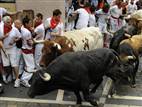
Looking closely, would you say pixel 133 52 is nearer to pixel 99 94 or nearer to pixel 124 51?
pixel 124 51

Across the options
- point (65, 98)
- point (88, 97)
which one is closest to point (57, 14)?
point (65, 98)

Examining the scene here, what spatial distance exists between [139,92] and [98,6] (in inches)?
294

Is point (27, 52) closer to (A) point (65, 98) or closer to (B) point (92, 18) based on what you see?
(A) point (65, 98)

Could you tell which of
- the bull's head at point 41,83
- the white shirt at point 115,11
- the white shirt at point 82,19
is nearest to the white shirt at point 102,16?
the white shirt at point 115,11

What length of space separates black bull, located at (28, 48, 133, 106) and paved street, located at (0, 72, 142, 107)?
0.62 m

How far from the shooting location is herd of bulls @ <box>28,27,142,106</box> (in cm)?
1045

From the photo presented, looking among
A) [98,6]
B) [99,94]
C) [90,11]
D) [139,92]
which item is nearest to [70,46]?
[99,94]

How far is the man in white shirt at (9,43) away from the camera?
12.6 metres

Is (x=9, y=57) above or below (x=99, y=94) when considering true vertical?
above

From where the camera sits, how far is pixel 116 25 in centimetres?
1714

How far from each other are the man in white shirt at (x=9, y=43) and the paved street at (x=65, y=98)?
61cm

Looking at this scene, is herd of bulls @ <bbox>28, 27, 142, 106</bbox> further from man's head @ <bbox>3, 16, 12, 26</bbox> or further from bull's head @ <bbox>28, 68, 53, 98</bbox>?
man's head @ <bbox>3, 16, 12, 26</bbox>

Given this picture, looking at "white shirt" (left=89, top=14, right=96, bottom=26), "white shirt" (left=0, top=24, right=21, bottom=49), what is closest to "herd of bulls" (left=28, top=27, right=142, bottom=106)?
"white shirt" (left=0, top=24, right=21, bottom=49)

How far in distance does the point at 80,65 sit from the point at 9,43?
2.83 meters
